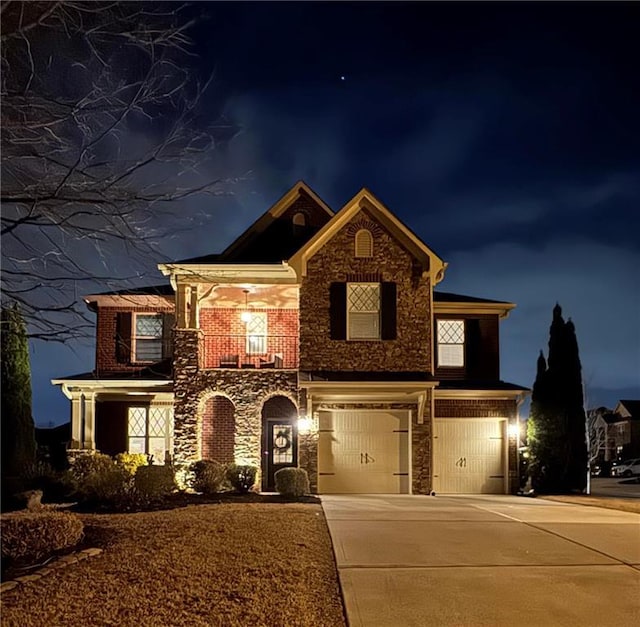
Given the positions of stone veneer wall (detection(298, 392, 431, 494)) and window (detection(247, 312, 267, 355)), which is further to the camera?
window (detection(247, 312, 267, 355))

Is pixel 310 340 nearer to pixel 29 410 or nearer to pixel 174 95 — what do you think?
pixel 29 410

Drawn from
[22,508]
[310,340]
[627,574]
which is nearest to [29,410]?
[22,508]

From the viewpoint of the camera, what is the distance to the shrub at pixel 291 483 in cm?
1681

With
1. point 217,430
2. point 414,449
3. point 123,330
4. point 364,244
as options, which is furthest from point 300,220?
point 414,449

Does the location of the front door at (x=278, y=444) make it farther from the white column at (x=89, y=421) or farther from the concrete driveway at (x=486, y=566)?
the concrete driveway at (x=486, y=566)

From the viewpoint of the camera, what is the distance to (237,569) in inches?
342

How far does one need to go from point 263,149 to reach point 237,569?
514 centimetres

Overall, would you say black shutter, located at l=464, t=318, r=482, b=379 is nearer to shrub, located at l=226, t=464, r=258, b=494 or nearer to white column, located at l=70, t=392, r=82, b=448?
shrub, located at l=226, t=464, r=258, b=494

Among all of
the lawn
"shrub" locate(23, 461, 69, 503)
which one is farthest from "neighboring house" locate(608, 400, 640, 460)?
the lawn

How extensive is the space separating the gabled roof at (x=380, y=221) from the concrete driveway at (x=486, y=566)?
692 centimetres

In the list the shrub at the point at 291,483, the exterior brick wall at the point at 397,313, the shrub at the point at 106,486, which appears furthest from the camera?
the exterior brick wall at the point at 397,313

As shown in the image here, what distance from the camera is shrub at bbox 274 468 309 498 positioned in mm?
16812

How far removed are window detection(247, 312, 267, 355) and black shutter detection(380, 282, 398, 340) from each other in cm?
368

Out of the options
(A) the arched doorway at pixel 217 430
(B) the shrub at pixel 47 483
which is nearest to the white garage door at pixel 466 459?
(A) the arched doorway at pixel 217 430
